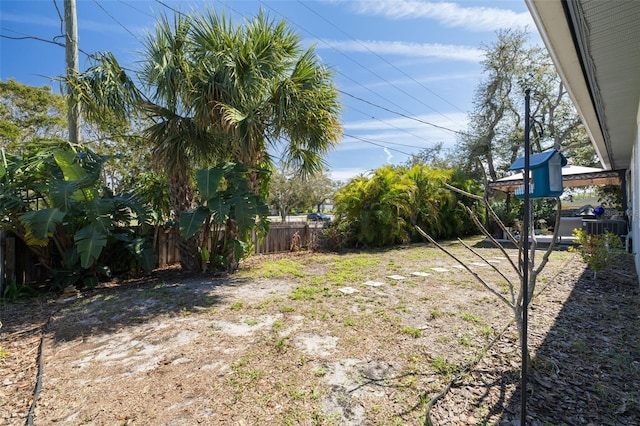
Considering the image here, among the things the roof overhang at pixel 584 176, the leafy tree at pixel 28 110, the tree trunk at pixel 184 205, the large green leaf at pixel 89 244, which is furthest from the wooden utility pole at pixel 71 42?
the roof overhang at pixel 584 176

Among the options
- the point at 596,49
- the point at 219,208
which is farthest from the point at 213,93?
the point at 596,49

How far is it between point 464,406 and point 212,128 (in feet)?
19.3

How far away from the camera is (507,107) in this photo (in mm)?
18672

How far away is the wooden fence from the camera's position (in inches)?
200

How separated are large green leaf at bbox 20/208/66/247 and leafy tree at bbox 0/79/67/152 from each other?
1253cm

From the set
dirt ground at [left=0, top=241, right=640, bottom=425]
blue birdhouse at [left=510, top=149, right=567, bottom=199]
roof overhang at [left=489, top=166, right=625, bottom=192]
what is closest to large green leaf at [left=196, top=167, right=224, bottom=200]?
dirt ground at [left=0, top=241, right=640, bottom=425]

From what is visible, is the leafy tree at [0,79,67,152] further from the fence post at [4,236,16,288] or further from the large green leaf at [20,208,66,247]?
the large green leaf at [20,208,66,247]

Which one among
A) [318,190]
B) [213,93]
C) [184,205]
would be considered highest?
[318,190]

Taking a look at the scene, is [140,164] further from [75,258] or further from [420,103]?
[420,103]

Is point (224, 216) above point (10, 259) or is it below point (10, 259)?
above

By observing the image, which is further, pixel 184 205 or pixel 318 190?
pixel 318 190

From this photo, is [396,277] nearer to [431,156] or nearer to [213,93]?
[213,93]

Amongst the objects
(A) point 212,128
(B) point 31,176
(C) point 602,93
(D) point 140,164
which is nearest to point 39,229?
(B) point 31,176

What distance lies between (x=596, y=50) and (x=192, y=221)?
584 centimetres
